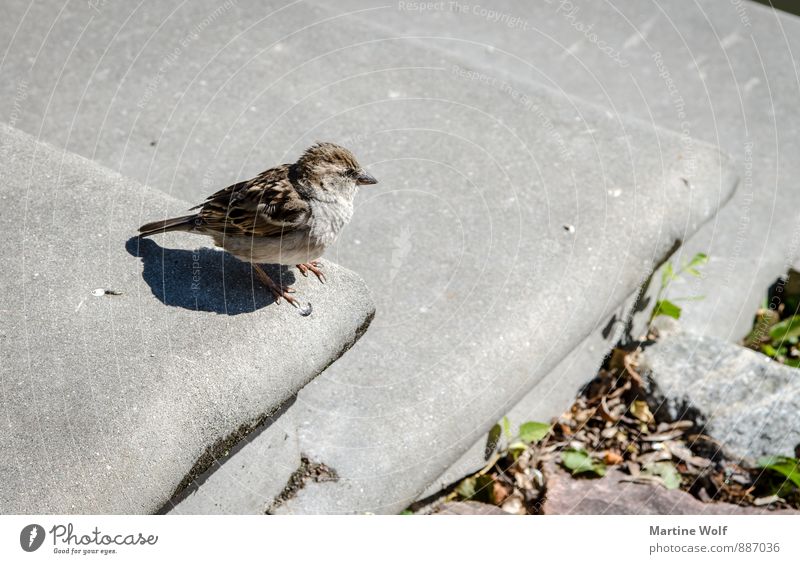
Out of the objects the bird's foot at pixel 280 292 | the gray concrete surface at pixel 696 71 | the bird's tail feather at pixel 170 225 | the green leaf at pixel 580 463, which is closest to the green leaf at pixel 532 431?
the green leaf at pixel 580 463

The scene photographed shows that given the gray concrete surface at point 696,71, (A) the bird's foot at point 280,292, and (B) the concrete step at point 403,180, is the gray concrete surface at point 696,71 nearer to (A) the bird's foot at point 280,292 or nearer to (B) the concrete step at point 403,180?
(B) the concrete step at point 403,180

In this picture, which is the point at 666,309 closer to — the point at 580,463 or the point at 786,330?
the point at 786,330

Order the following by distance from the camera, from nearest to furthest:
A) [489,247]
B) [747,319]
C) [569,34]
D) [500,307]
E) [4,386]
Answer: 1. [4,386]
2. [500,307]
3. [489,247]
4. [747,319]
5. [569,34]

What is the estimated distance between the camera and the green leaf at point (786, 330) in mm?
6137

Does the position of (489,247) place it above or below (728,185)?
below

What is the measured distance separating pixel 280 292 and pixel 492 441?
157 centimetres

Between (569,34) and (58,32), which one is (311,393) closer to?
(58,32)

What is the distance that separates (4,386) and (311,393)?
1.62 meters

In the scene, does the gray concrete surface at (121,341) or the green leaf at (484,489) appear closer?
the gray concrete surface at (121,341)

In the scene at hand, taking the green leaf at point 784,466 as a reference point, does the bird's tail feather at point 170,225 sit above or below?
below

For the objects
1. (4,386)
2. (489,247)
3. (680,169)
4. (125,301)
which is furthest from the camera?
(680,169)

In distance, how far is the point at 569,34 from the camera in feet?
27.6

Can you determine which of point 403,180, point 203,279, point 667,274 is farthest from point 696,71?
point 203,279
